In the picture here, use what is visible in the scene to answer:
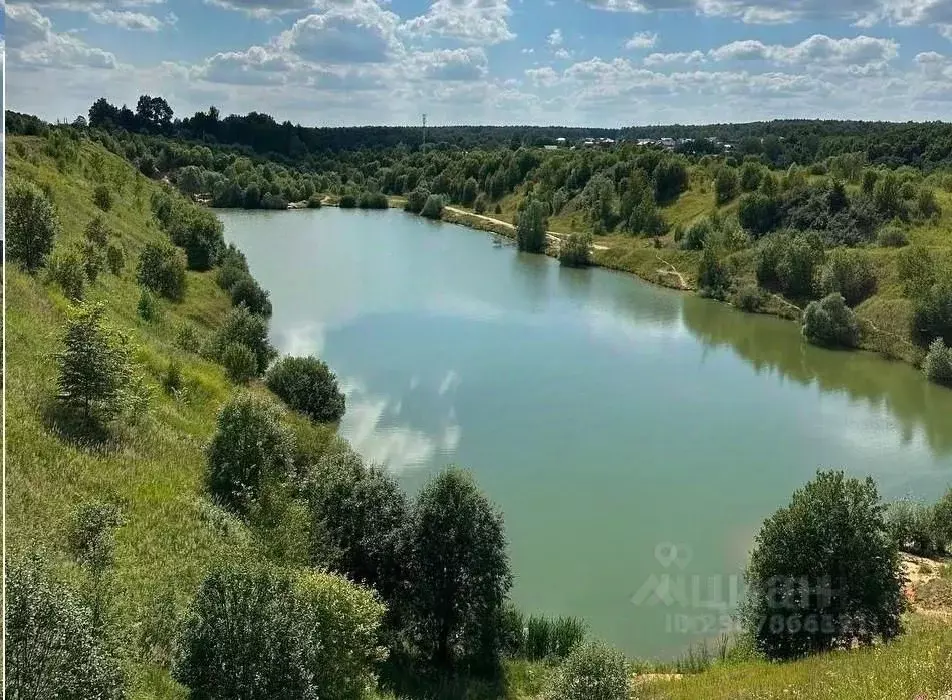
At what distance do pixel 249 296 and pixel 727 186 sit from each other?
40.9 metres

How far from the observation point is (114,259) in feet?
102

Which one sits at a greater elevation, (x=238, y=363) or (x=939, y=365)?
(x=238, y=363)

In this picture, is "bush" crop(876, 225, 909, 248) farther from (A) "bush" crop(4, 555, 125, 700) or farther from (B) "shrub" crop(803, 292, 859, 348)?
(A) "bush" crop(4, 555, 125, 700)

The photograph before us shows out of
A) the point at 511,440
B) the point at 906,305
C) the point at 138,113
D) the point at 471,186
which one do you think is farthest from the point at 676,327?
the point at 138,113

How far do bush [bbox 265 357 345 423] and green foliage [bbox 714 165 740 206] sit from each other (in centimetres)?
4552

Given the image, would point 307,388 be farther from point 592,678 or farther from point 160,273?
point 592,678

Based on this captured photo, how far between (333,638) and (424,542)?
3.23 meters

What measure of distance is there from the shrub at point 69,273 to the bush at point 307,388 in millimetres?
6157

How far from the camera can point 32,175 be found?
3475 centimetres

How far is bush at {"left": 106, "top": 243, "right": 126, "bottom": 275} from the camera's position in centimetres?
3053

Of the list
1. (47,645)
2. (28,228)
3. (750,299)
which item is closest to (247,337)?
(28,228)

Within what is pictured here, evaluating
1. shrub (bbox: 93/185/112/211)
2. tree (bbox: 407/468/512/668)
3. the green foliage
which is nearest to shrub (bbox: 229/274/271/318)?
shrub (bbox: 93/185/112/211)

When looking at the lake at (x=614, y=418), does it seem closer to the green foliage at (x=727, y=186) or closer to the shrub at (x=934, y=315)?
the shrub at (x=934, y=315)

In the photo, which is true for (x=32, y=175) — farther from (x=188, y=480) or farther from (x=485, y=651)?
(x=485, y=651)
